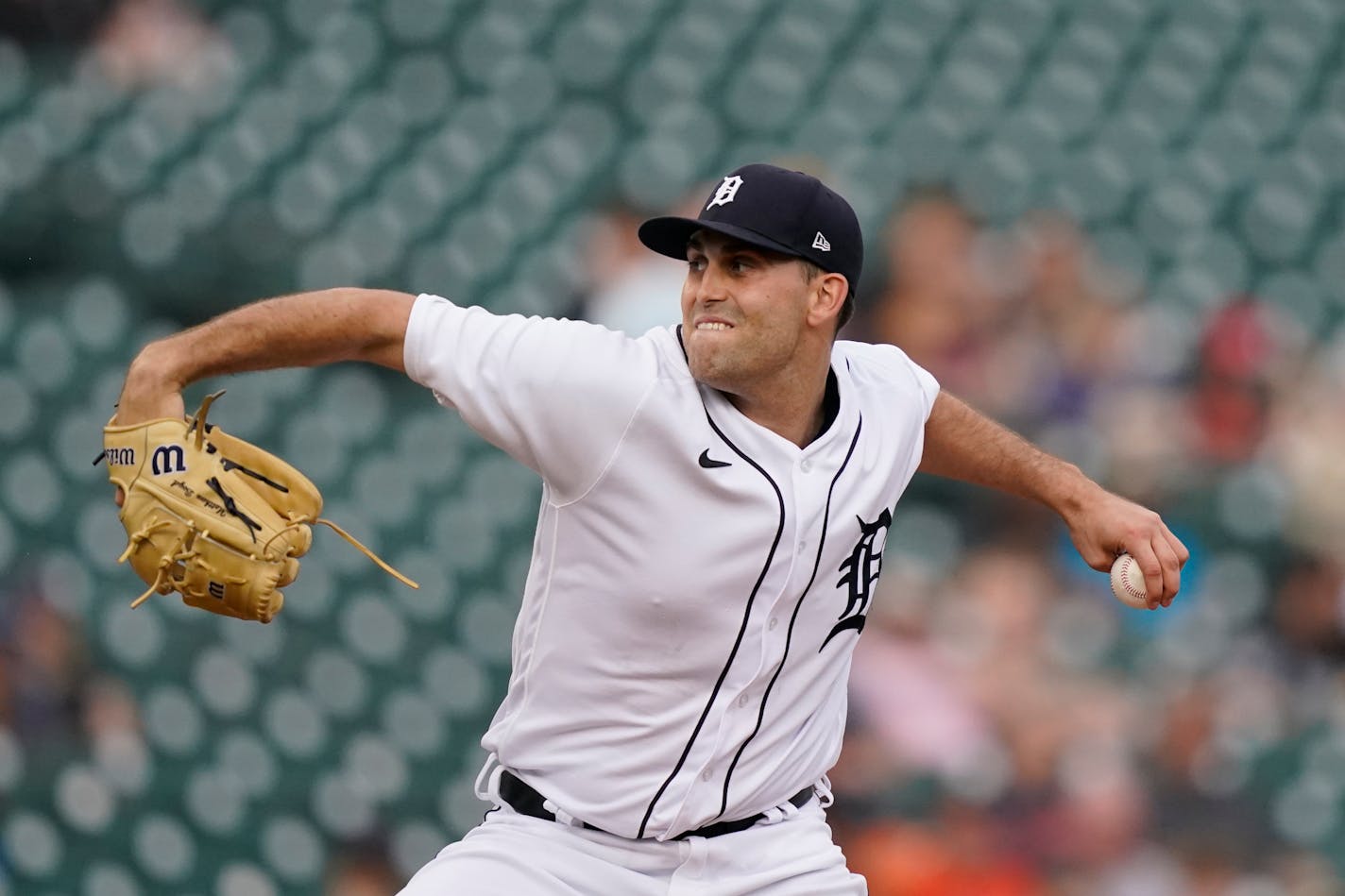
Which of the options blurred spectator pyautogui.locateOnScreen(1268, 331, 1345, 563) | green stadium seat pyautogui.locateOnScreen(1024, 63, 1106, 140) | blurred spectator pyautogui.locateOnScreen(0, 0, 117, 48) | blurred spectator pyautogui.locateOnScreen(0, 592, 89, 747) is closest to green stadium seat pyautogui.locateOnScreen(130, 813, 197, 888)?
blurred spectator pyautogui.locateOnScreen(0, 592, 89, 747)

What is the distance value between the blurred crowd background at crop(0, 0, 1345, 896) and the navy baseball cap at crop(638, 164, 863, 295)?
2.18m

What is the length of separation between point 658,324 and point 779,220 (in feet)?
7.75

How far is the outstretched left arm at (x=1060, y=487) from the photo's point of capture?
2.49 m

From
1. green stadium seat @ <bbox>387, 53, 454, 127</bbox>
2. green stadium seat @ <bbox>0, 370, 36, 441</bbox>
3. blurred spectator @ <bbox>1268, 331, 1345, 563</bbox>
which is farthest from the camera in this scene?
green stadium seat @ <bbox>387, 53, 454, 127</bbox>

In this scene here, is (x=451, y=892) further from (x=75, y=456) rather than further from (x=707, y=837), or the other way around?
(x=75, y=456)

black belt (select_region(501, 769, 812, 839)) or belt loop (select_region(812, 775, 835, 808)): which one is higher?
belt loop (select_region(812, 775, 835, 808))

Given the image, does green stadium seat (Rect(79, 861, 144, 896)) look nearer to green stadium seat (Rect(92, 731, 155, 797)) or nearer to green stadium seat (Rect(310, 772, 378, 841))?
green stadium seat (Rect(92, 731, 155, 797))

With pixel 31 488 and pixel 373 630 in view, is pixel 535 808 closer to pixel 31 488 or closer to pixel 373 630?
pixel 373 630

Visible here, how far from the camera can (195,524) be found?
2.25 metres

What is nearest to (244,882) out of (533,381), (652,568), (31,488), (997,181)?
(31,488)

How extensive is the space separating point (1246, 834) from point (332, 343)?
10.9 ft

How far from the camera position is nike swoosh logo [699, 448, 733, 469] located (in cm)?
237

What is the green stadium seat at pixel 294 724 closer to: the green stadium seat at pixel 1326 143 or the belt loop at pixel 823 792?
the belt loop at pixel 823 792

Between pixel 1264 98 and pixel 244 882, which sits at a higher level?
pixel 1264 98
